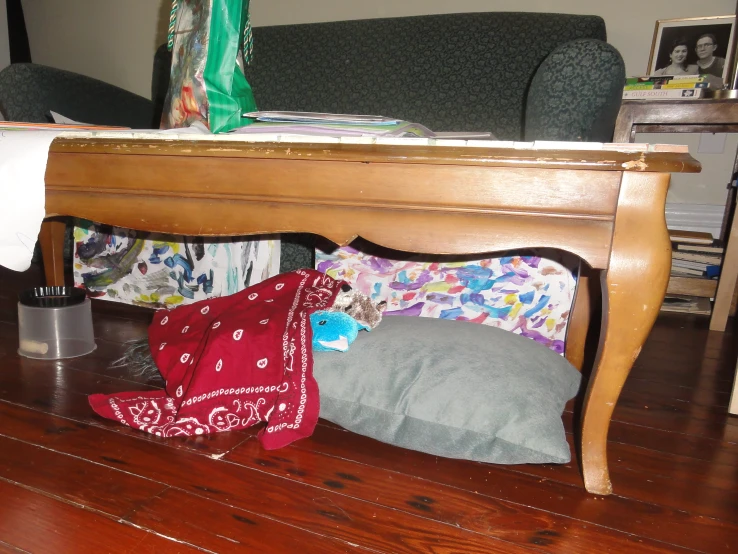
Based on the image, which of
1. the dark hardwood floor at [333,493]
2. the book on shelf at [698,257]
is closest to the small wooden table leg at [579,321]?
the dark hardwood floor at [333,493]

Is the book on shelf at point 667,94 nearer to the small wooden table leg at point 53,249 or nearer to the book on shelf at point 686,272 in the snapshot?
the book on shelf at point 686,272

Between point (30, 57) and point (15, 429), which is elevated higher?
point (30, 57)

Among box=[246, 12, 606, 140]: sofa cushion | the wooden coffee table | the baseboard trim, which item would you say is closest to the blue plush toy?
the wooden coffee table

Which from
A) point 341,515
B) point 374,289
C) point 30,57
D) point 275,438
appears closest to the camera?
point 341,515

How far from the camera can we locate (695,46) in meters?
1.71

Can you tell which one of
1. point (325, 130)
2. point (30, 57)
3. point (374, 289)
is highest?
point (30, 57)

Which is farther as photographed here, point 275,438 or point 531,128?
point 531,128

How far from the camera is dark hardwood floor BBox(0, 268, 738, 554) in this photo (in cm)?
63

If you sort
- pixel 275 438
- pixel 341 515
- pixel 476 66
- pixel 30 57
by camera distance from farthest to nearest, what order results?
pixel 30 57 → pixel 476 66 → pixel 275 438 → pixel 341 515

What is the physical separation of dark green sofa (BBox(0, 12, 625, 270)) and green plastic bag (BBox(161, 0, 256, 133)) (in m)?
0.57

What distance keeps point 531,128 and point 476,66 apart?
54cm

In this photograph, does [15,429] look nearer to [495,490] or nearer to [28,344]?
[28,344]

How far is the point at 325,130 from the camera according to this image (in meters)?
0.73

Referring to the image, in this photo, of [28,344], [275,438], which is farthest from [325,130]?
[28,344]
